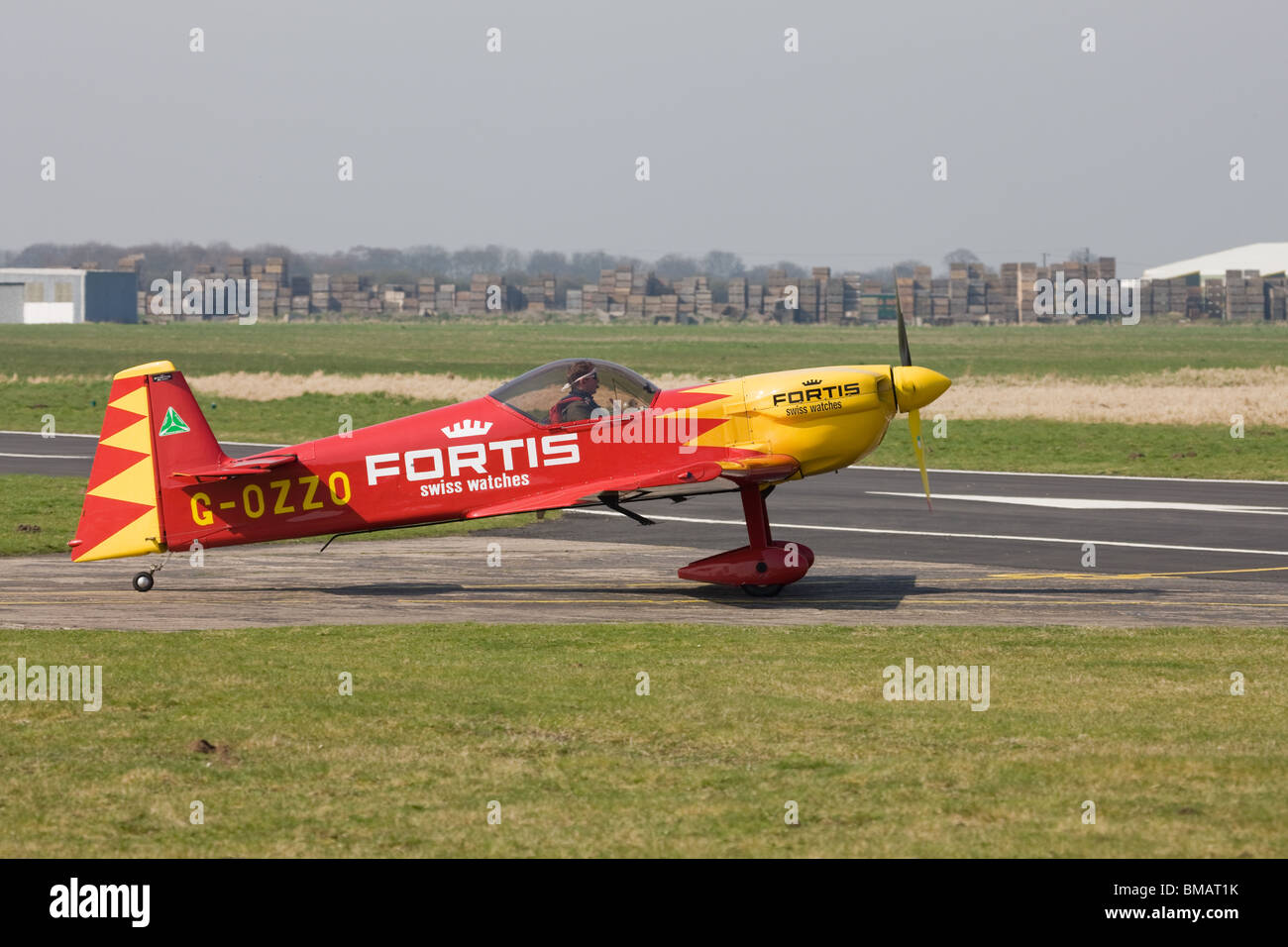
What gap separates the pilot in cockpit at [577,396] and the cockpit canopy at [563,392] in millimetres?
13

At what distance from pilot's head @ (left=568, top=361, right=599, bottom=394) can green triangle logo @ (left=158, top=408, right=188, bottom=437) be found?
509 cm

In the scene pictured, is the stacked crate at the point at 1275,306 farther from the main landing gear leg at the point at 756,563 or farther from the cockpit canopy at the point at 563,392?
the cockpit canopy at the point at 563,392

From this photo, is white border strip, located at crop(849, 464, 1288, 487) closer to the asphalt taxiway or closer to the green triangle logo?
the asphalt taxiway

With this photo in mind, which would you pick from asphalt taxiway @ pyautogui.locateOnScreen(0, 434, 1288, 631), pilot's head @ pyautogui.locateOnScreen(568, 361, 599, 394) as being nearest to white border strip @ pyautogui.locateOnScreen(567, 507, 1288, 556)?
asphalt taxiway @ pyautogui.locateOnScreen(0, 434, 1288, 631)

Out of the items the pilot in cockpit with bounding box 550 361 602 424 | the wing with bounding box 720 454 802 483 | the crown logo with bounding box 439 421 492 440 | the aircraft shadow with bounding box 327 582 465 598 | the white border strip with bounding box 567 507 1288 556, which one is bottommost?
the aircraft shadow with bounding box 327 582 465 598

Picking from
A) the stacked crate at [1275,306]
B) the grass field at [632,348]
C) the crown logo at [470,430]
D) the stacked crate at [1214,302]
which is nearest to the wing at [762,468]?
the crown logo at [470,430]

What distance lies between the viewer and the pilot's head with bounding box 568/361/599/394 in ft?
61.4

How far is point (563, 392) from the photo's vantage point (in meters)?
18.7

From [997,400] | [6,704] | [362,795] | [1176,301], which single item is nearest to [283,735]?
[362,795]

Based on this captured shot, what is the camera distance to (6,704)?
39.8 ft

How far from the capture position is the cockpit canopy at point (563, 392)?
61.3 feet
